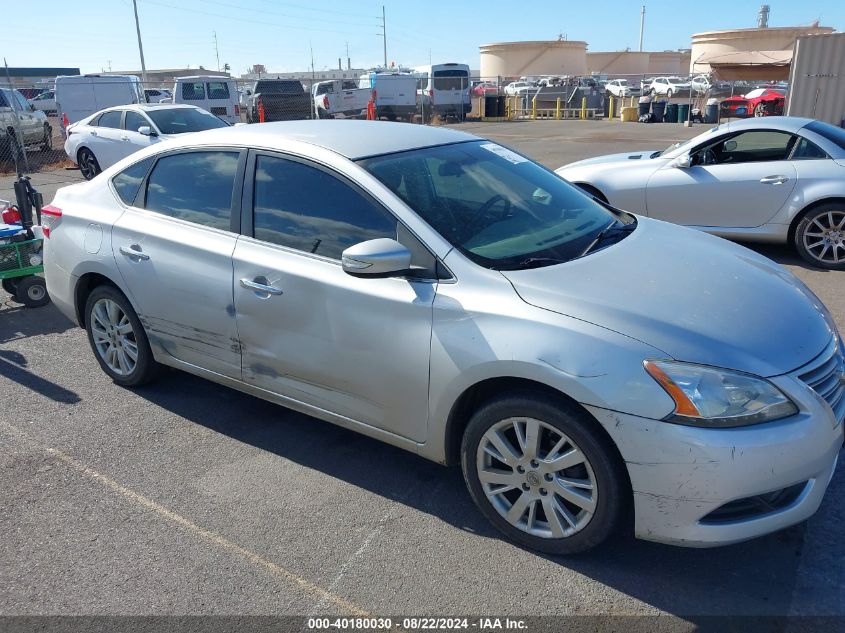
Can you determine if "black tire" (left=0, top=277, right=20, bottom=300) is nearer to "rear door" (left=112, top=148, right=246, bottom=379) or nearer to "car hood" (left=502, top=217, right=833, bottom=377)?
"rear door" (left=112, top=148, right=246, bottom=379)

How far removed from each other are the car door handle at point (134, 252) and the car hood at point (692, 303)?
2268mm

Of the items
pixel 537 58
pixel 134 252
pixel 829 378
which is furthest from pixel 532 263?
pixel 537 58

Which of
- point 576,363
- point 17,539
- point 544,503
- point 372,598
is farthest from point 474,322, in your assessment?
point 17,539

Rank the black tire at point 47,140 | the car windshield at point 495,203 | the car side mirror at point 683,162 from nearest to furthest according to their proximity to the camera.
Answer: the car windshield at point 495,203 → the car side mirror at point 683,162 → the black tire at point 47,140

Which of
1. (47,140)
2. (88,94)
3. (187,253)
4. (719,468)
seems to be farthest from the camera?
(47,140)

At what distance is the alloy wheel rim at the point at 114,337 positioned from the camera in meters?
4.47

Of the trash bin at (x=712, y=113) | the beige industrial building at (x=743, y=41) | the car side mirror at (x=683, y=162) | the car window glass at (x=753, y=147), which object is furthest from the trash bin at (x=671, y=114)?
the beige industrial building at (x=743, y=41)

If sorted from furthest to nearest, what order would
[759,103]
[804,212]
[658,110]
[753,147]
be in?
[658,110] → [759,103] → [753,147] → [804,212]

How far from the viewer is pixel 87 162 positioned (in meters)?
14.8

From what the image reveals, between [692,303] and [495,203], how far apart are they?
1180 millimetres

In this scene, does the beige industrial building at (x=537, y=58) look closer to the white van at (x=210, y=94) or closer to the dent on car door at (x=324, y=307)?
the white van at (x=210, y=94)

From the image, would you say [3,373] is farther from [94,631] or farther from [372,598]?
[372,598]

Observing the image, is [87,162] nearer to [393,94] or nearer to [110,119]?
[110,119]

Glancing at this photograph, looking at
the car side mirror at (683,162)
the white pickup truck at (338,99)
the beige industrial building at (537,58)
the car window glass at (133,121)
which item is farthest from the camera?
the beige industrial building at (537,58)
